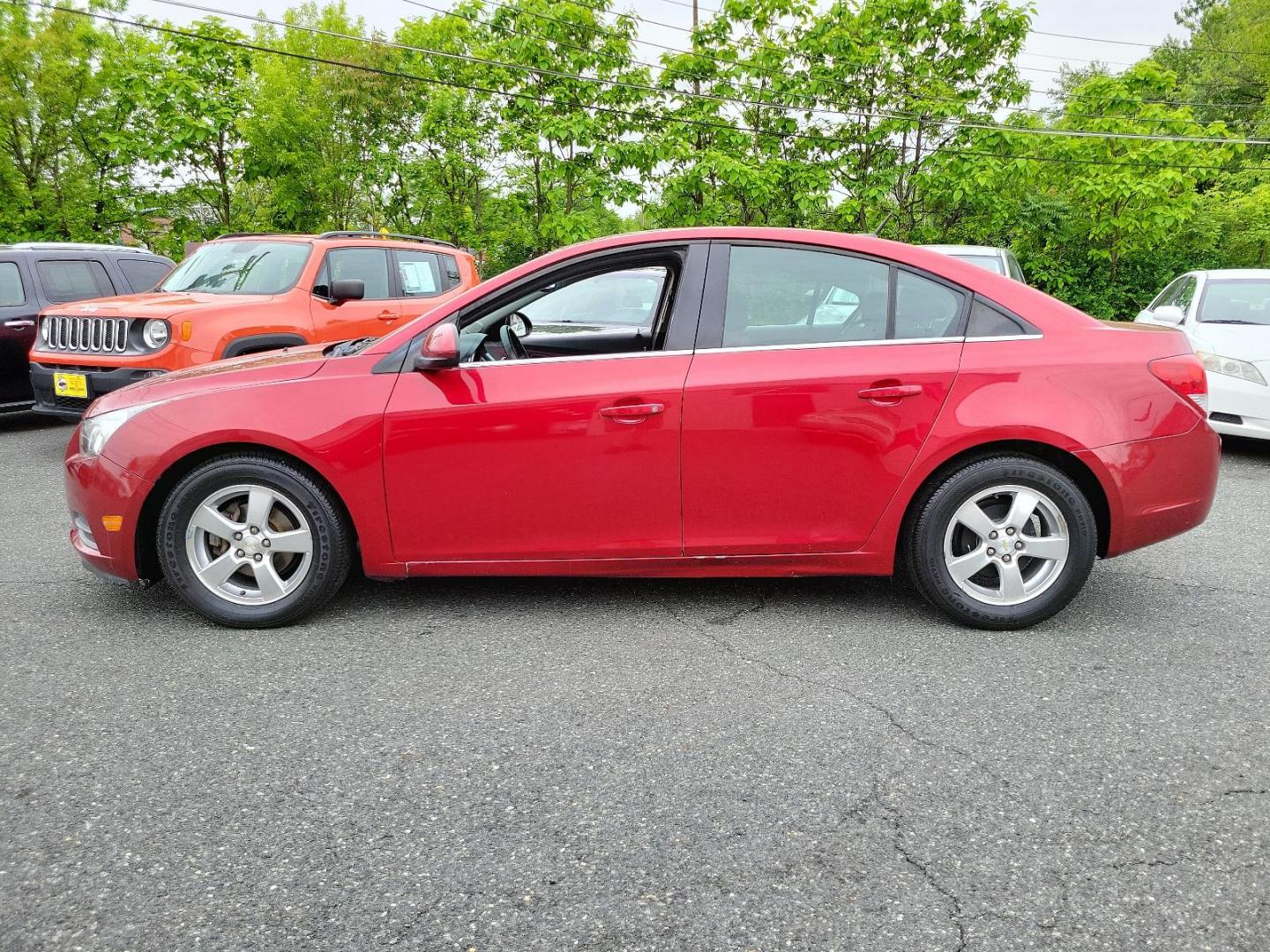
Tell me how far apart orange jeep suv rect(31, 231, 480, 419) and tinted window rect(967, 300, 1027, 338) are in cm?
502

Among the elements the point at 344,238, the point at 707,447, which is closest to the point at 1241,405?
the point at 707,447

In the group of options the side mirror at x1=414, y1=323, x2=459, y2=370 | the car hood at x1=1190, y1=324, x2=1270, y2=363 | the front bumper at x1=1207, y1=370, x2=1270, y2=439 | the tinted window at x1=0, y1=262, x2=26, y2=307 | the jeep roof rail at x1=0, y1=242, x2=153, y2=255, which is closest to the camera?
the side mirror at x1=414, y1=323, x2=459, y2=370

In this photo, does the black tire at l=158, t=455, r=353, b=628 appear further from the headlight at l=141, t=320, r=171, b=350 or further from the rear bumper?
the headlight at l=141, t=320, r=171, b=350

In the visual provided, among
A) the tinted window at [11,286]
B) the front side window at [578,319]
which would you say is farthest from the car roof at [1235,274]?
the tinted window at [11,286]

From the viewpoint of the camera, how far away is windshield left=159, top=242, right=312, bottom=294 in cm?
801

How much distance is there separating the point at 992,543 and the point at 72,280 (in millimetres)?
9226

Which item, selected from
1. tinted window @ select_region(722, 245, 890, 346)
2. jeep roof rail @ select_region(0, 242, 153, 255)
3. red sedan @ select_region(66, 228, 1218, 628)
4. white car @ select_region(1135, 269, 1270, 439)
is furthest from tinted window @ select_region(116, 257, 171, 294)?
white car @ select_region(1135, 269, 1270, 439)

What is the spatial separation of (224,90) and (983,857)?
2117 cm

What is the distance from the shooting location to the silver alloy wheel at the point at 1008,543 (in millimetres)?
3736

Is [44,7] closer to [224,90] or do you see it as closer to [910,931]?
[224,90]

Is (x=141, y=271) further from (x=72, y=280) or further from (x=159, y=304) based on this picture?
(x=159, y=304)

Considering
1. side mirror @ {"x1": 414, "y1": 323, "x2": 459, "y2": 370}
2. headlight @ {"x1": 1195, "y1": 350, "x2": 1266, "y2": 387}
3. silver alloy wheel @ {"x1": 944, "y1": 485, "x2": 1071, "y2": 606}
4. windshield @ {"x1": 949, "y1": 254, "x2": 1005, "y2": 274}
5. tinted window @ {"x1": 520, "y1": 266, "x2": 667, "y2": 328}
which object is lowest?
silver alloy wheel @ {"x1": 944, "y1": 485, "x2": 1071, "y2": 606}

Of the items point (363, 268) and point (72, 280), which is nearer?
point (363, 268)

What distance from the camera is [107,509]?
12.3 feet
